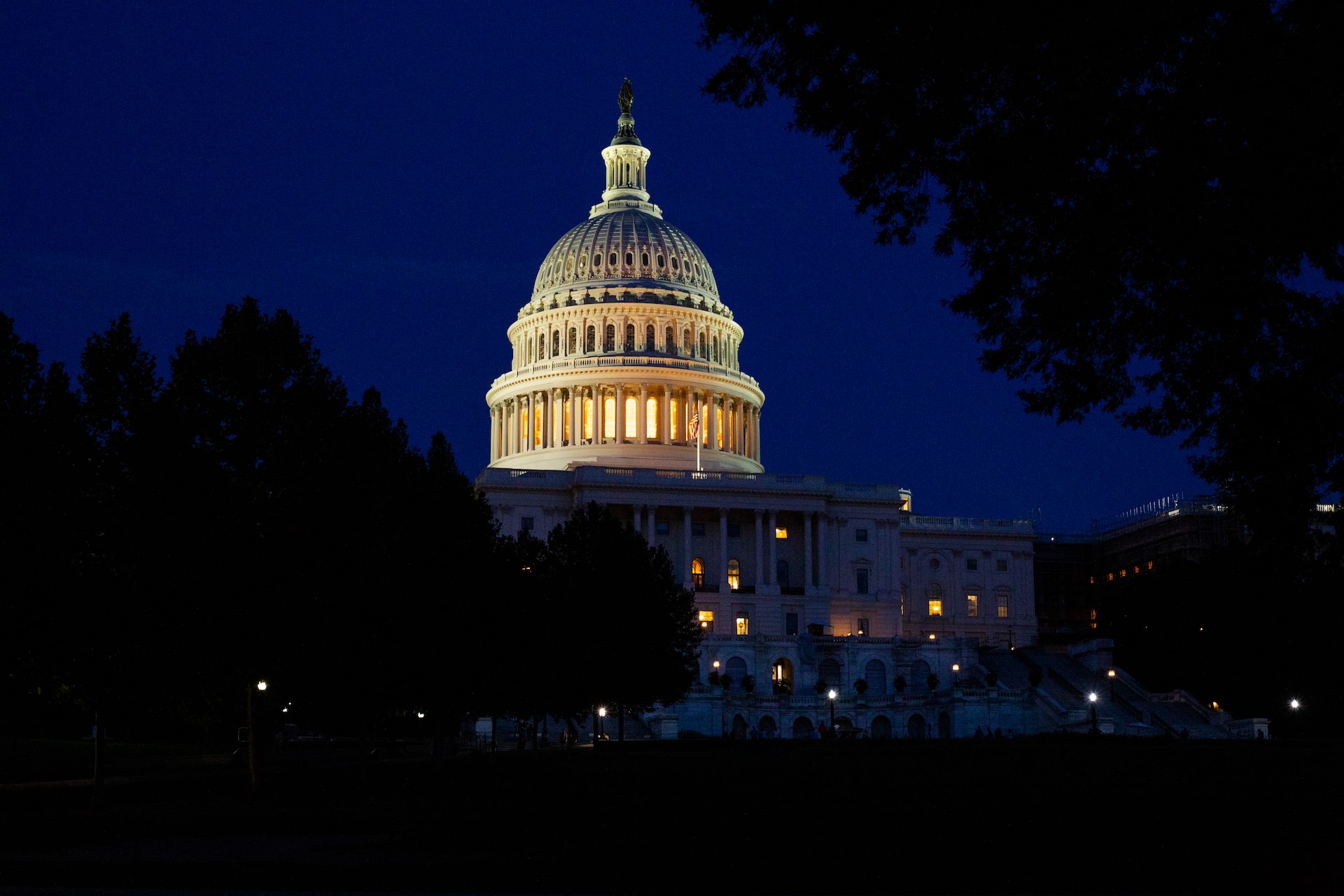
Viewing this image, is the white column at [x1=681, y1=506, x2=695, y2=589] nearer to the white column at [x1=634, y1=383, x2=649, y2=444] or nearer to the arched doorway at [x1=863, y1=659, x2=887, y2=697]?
the white column at [x1=634, y1=383, x2=649, y2=444]

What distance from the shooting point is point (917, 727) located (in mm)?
100875

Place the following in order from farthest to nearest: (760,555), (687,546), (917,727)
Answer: (760,555), (687,546), (917,727)

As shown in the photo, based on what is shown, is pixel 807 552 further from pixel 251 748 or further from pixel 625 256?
pixel 251 748

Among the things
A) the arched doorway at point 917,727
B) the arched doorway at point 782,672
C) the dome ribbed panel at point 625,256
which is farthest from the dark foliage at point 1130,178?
the dome ribbed panel at point 625,256

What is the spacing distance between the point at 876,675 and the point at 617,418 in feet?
152

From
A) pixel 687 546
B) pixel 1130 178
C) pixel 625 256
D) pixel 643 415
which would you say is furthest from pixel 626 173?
pixel 1130 178

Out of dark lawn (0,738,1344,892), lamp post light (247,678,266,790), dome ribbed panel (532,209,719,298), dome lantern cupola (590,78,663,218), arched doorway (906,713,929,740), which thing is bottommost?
arched doorway (906,713,929,740)

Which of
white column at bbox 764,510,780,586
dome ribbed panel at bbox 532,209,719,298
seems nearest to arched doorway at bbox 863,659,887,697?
white column at bbox 764,510,780,586

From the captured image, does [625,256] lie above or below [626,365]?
above

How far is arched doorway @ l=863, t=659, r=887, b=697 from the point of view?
114312 mm

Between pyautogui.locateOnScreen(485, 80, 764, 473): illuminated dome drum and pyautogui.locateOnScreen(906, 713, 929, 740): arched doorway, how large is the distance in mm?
49518

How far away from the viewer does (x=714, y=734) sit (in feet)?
313

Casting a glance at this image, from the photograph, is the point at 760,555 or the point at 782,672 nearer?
the point at 782,672

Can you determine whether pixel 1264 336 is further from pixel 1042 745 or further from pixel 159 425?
pixel 1042 745
